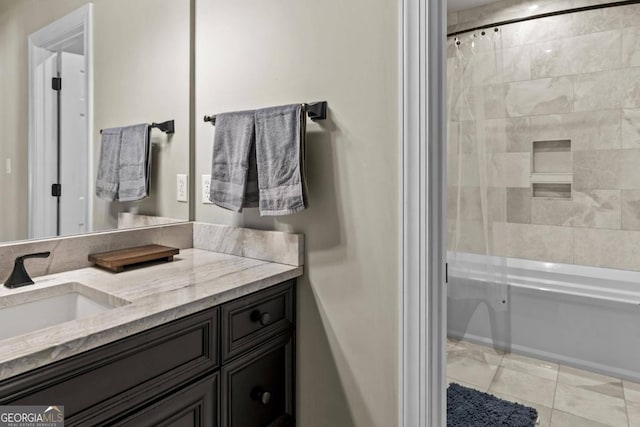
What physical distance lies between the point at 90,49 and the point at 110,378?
1.10 meters

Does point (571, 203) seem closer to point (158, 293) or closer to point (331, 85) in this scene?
point (331, 85)

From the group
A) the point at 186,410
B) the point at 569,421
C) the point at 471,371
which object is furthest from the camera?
the point at 471,371

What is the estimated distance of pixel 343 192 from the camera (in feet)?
4.23

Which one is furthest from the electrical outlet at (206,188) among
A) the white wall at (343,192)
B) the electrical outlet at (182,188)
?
the white wall at (343,192)

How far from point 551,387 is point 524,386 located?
0.44ft

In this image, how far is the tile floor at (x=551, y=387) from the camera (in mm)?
1858

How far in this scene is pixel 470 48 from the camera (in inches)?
105

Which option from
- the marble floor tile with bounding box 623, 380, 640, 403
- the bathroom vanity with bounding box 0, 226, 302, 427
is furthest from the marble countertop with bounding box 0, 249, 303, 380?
the marble floor tile with bounding box 623, 380, 640, 403

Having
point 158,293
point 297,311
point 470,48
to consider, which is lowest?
→ point 297,311

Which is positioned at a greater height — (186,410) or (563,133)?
(563,133)

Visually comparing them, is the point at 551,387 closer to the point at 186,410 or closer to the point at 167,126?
the point at 186,410

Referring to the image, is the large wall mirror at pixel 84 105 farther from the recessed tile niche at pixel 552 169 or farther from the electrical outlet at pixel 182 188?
the recessed tile niche at pixel 552 169

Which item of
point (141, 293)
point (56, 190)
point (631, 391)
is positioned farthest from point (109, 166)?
point (631, 391)

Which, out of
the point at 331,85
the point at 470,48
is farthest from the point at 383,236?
the point at 470,48
